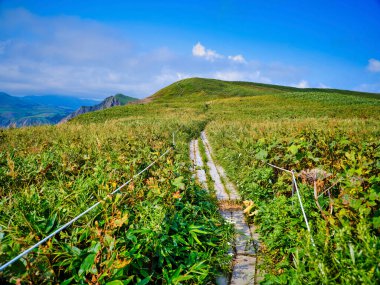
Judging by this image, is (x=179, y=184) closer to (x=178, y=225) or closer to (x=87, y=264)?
(x=178, y=225)

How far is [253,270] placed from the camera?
316cm

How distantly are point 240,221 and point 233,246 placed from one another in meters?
0.98

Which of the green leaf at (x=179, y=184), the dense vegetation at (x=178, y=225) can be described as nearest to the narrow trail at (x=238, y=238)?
the dense vegetation at (x=178, y=225)

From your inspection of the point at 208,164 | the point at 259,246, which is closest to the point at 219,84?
the point at 208,164

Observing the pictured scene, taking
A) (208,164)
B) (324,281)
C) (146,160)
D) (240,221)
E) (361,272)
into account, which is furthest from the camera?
(208,164)

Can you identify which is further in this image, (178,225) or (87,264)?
(178,225)

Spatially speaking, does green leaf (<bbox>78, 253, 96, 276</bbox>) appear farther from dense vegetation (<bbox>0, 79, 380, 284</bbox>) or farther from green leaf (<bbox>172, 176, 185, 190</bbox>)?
green leaf (<bbox>172, 176, 185, 190</bbox>)

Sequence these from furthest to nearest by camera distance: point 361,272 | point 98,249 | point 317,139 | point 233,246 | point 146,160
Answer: point 317,139, point 146,160, point 233,246, point 98,249, point 361,272

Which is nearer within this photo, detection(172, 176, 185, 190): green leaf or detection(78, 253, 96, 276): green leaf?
detection(78, 253, 96, 276): green leaf

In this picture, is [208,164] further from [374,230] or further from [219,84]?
[219,84]

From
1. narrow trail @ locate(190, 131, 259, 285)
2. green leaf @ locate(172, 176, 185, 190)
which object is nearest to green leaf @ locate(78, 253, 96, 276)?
narrow trail @ locate(190, 131, 259, 285)

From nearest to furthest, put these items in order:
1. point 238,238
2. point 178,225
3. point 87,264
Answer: point 87,264 → point 178,225 → point 238,238

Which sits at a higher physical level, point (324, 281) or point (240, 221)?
point (324, 281)

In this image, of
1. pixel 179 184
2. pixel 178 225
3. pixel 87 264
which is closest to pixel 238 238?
pixel 178 225
